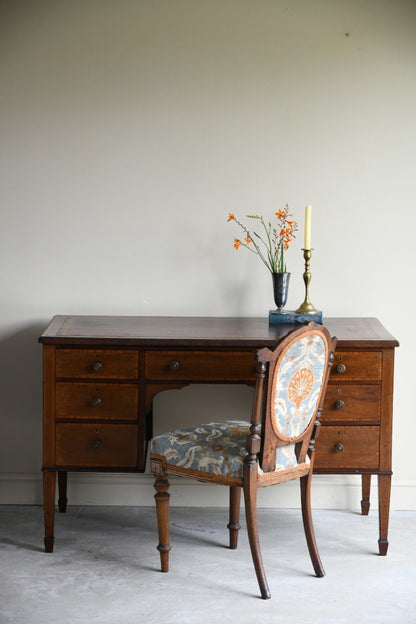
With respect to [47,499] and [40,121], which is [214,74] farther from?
[47,499]

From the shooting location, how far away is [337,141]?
3.69 meters

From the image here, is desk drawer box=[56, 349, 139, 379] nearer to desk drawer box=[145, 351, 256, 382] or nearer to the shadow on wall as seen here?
desk drawer box=[145, 351, 256, 382]

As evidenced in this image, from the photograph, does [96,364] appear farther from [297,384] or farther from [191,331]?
[297,384]

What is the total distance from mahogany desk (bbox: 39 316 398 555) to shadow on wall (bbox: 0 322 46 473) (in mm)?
526

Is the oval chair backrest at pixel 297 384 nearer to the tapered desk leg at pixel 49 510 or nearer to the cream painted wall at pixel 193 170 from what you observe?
the cream painted wall at pixel 193 170

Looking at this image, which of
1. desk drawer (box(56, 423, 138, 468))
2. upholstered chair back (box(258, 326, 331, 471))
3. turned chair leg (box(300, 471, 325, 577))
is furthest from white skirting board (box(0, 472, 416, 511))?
upholstered chair back (box(258, 326, 331, 471))

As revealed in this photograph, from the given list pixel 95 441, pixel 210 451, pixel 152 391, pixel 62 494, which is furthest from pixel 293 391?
pixel 62 494

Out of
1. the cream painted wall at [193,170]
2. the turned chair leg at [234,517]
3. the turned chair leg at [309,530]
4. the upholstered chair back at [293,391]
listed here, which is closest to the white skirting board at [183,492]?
the cream painted wall at [193,170]

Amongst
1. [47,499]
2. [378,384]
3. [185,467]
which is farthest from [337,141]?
[47,499]

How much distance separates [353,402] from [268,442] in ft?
1.64

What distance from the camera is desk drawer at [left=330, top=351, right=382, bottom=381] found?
3266 mm

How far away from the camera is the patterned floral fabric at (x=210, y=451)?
2963 mm

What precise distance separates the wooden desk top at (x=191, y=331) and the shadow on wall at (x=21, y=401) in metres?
0.26

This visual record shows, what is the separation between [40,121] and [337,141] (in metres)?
1.21
